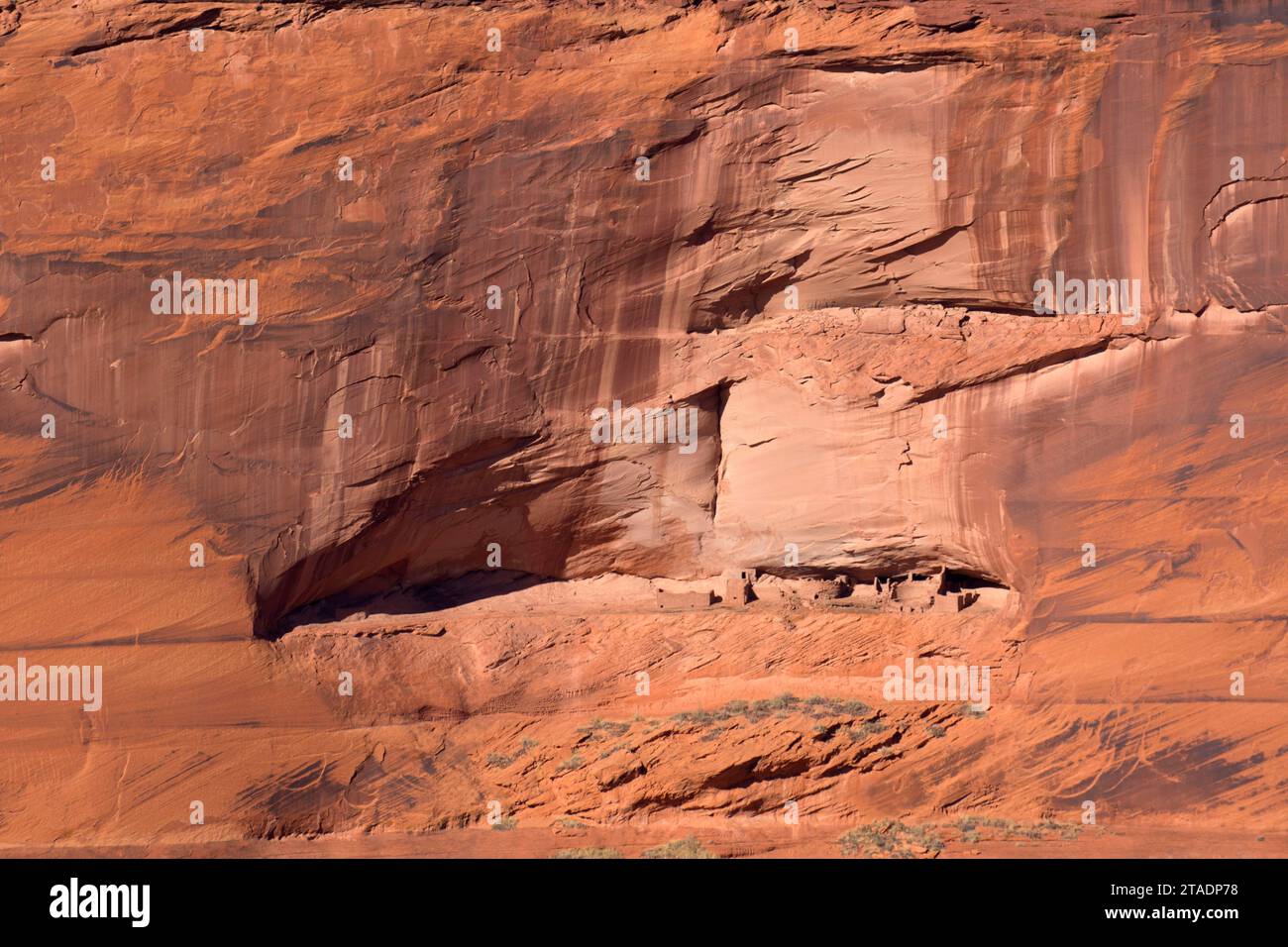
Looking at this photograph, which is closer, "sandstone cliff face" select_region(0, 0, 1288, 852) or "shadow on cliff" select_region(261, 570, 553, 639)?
"sandstone cliff face" select_region(0, 0, 1288, 852)

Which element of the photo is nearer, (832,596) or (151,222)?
(151,222)

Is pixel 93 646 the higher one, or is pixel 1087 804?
pixel 93 646

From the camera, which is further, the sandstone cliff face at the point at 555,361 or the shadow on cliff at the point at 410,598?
the shadow on cliff at the point at 410,598

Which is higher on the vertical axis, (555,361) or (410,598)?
(555,361)

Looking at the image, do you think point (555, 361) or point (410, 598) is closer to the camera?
point (555, 361)

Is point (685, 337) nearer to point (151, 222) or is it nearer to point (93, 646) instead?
point (151, 222)

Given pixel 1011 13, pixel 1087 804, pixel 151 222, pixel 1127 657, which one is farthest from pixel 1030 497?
pixel 151 222

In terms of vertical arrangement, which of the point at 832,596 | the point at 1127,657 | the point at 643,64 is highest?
the point at 643,64
